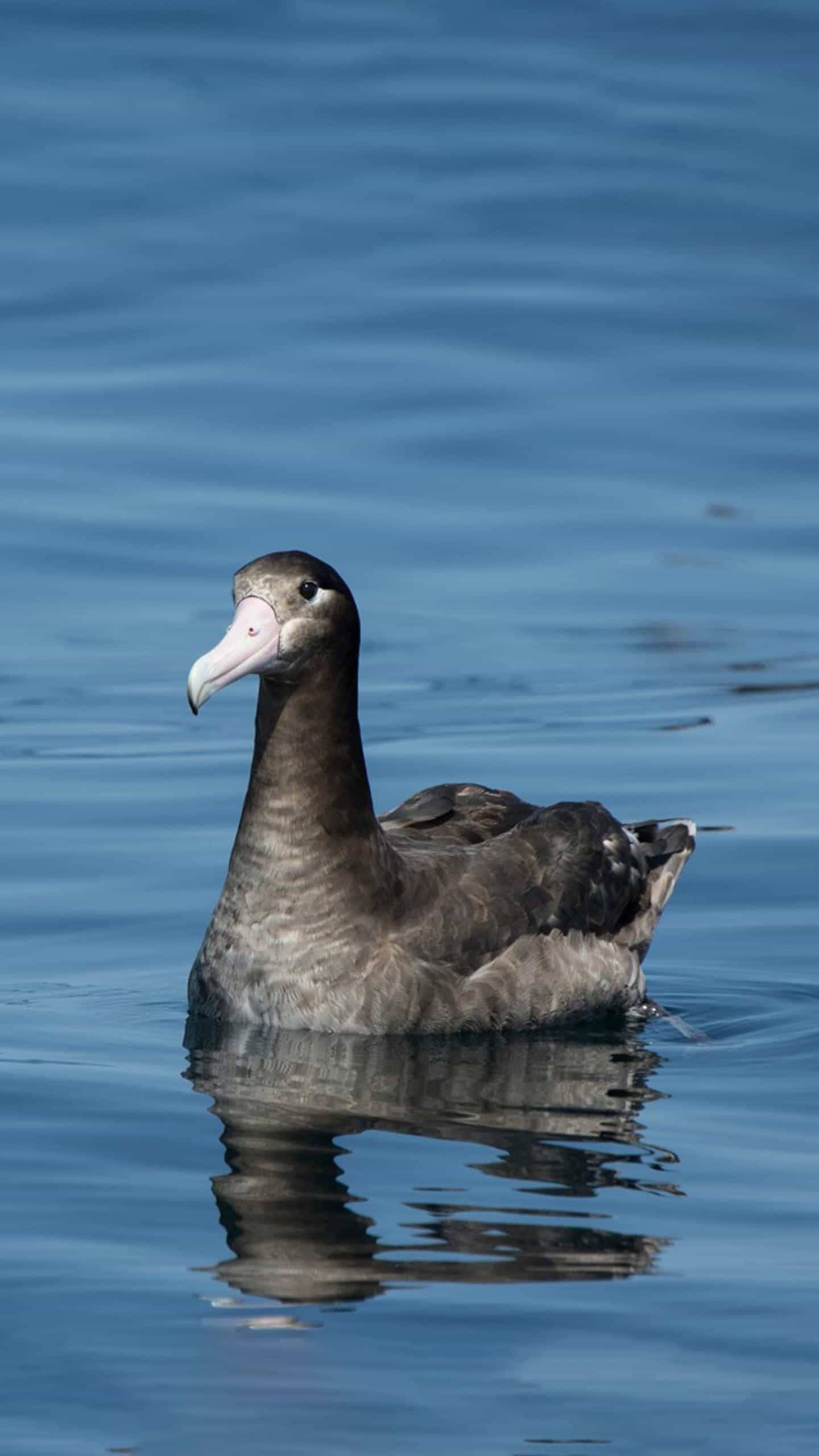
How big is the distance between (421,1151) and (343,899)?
1984 millimetres

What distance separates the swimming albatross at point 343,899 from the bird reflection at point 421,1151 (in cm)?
15

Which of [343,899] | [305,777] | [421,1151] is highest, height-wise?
[305,777]

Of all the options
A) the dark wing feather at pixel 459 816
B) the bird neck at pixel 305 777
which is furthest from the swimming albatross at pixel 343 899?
the dark wing feather at pixel 459 816

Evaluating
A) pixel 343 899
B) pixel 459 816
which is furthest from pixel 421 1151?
pixel 459 816

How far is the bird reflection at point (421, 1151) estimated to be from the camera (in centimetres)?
736

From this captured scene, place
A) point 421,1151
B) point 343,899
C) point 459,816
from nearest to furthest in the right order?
point 421,1151
point 343,899
point 459,816

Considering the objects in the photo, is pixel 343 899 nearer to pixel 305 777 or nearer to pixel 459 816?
pixel 305 777

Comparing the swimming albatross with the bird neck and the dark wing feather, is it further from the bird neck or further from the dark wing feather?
the dark wing feather

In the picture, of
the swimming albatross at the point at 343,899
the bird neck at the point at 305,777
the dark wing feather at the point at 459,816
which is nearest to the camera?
the swimming albatross at the point at 343,899

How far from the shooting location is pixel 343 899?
34.0 feet

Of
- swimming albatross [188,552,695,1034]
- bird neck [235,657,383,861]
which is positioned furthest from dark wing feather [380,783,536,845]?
bird neck [235,657,383,861]

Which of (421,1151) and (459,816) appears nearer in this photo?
(421,1151)

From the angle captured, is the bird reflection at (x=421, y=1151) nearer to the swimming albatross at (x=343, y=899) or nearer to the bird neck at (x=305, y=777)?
the swimming albatross at (x=343, y=899)

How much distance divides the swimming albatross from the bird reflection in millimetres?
150
